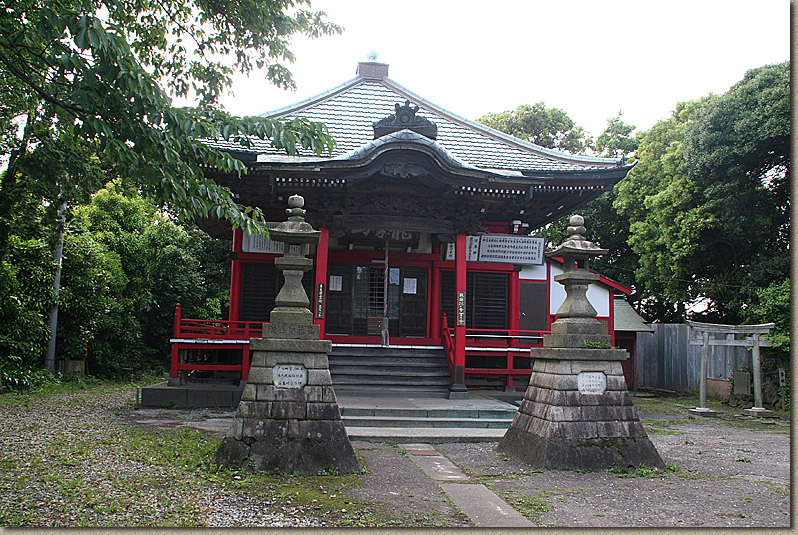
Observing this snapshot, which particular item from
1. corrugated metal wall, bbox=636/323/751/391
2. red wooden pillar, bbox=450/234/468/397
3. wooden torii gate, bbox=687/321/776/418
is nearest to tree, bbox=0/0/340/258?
red wooden pillar, bbox=450/234/468/397

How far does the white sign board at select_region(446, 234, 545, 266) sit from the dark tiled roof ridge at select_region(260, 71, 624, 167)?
6.50ft

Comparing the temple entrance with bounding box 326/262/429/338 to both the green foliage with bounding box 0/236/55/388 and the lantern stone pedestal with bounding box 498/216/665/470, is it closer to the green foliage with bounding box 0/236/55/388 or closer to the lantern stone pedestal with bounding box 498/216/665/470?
the lantern stone pedestal with bounding box 498/216/665/470

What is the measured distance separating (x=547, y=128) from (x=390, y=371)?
19.3 meters

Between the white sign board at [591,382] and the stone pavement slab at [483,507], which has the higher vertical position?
the white sign board at [591,382]

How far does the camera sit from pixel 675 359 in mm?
18125

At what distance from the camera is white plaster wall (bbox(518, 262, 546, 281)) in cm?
1355

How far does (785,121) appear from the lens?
13.4 m

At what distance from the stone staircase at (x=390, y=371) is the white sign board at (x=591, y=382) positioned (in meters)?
4.72

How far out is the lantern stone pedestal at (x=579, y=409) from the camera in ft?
20.4

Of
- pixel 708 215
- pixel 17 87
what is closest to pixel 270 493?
pixel 17 87

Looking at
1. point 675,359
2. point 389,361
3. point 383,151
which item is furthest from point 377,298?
point 675,359

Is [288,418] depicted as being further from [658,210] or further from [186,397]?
[658,210]

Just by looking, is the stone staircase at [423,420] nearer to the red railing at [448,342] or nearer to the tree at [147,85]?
the red railing at [448,342]

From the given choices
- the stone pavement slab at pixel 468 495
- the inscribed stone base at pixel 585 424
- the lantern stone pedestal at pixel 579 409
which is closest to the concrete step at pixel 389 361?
the stone pavement slab at pixel 468 495
